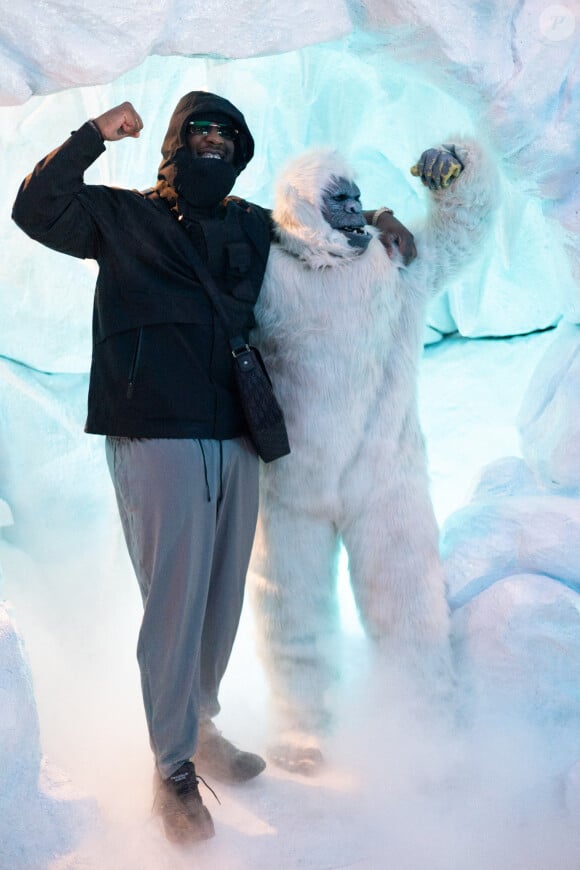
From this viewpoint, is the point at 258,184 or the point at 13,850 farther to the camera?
the point at 258,184

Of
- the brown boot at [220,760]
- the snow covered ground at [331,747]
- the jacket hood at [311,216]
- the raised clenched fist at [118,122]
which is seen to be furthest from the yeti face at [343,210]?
the brown boot at [220,760]

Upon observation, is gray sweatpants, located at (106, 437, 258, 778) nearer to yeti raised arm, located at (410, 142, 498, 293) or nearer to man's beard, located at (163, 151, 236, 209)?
man's beard, located at (163, 151, 236, 209)

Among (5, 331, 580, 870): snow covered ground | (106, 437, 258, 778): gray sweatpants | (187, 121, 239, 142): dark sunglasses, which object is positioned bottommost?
(5, 331, 580, 870): snow covered ground

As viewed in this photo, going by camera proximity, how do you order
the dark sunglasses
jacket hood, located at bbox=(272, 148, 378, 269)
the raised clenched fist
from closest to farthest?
the raised clenched fist < the dark sunglasses < jacket hood, located at bbox=(272, 148, 378, 269)

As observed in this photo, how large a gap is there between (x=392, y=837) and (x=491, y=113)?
1.45 m

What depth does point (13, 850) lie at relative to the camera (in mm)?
1522

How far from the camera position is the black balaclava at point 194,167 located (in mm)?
1619

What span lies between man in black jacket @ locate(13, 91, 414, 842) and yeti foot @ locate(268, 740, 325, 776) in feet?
0.85

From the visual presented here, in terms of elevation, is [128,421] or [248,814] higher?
[128,421]

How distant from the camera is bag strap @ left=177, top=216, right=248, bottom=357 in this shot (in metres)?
1.61

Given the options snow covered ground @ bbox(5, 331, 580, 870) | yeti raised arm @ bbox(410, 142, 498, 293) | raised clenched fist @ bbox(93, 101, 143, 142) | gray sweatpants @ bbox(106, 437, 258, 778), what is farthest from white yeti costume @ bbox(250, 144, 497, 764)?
raised clenched fist @ bbox(93, 101, 143, 142)

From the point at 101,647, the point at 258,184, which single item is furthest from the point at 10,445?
the point at 258,184

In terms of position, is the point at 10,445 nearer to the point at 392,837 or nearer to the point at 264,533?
the point at 264,533

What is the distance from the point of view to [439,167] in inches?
70.3
